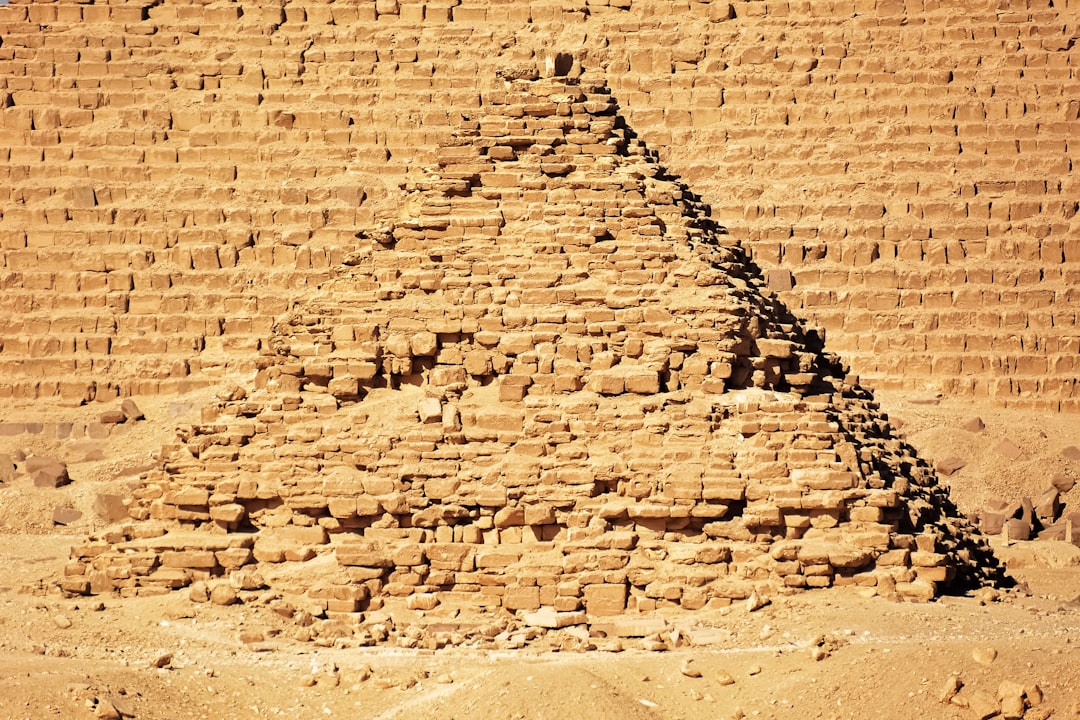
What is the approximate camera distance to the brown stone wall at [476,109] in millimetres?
25219

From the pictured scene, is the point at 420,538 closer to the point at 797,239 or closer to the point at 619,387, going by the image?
the point at 619,387

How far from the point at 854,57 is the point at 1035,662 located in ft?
55.2

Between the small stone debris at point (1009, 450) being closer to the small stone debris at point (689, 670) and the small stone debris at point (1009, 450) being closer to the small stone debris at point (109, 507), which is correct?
the small stone debris at point (109, 507)

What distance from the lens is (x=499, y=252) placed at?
15.1 m

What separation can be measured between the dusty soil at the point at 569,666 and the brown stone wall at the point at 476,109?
9918mm

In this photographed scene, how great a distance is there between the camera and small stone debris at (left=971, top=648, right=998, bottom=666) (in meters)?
11.8

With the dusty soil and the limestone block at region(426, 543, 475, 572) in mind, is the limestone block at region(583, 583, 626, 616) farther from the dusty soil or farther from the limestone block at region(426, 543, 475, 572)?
the limestone block at region(426, 543, 475, 572)

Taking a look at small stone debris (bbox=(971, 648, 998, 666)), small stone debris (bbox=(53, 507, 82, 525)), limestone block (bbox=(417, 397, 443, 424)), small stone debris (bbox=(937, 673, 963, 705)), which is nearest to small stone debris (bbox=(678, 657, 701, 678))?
small stone debris (bbox=(937, 673, 963, 705))

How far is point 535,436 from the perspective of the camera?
14.4m

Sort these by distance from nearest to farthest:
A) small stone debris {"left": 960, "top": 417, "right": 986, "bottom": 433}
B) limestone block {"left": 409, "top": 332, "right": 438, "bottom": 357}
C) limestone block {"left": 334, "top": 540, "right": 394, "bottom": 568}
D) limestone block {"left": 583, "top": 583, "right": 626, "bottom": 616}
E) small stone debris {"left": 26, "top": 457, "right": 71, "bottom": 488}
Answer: limestone block {"left": 583, "top": 583, "right": 626, "bottom": 616}, limestone block {"left": 334, "top": 540, "right": 394, "bottom": 568}, limestone block {"left": 409, "top": 332, "right": 438, "bottom": 357}, small stone debris {"left": 26, "top": 457, "right": 71, "bottom": 488}, small stone debris {"left": 960, "top": 417, "right": 986, "bottom": 433}

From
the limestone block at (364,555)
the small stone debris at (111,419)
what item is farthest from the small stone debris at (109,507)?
the limestone block at (364,555)

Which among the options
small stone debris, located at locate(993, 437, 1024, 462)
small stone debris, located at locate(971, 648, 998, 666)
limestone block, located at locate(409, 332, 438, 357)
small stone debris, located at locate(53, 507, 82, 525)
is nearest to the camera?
small stone debris, located at locate(971, 648, 998, 666)

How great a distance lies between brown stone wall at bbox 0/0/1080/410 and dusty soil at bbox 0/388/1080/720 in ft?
32.5

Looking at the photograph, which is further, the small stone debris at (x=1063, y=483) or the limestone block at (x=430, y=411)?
the small stone debris at (x=1063, y=483)
